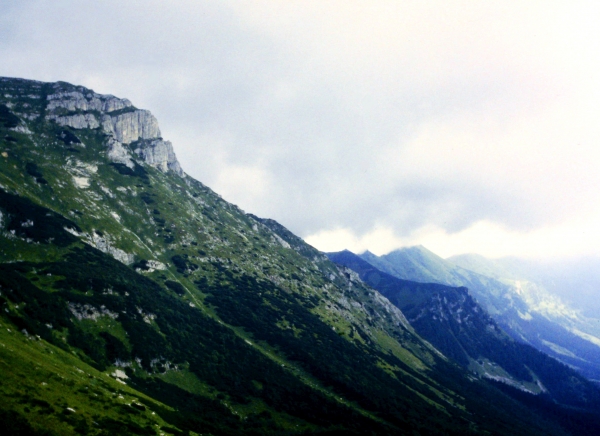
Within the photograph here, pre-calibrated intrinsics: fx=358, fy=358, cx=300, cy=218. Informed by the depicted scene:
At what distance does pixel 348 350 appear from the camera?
194375 millimetres

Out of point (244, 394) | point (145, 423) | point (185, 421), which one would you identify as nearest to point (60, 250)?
point (244, 394)

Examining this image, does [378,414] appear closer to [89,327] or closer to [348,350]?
[348,350]

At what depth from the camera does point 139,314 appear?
121250 mm

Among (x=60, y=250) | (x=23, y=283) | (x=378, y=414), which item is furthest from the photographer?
(x=378, y=414)

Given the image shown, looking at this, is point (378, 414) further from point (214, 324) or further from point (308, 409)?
point (214, 324)

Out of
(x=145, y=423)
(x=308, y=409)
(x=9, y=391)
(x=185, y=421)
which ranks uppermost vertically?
(x=9, y=391)

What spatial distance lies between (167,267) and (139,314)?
6348cm

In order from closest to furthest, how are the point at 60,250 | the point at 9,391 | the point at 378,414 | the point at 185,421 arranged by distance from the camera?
the point at 9,391 < the point at 185,421 < the point at 60,250 < the point at 378,414

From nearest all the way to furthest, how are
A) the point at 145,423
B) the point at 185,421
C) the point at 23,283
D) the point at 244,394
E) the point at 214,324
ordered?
1. the point at 145,423
2. the point at 185,421
3. the point at 23,283
4. the point at 244,394
5. the point at 214,324

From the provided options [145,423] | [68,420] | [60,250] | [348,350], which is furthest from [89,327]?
[348,350]

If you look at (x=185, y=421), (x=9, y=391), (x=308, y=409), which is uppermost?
(x=9, y=391)

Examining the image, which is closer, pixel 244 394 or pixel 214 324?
pixel 244 394

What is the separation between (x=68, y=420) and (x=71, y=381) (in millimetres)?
13596

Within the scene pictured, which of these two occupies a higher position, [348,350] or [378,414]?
[348,350]
